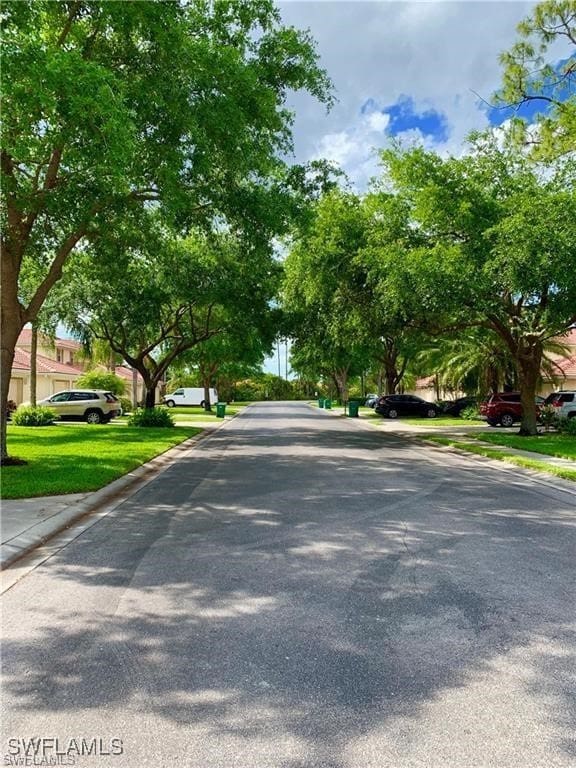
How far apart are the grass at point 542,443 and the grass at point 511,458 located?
0.95 metres

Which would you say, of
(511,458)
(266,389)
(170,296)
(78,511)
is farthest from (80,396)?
(266,389)

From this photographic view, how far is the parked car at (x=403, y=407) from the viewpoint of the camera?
3835 centimetres

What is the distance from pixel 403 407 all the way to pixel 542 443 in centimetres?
2018

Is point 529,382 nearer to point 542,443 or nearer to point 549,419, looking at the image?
point 549,419

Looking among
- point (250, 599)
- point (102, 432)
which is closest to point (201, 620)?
point (250, 599)

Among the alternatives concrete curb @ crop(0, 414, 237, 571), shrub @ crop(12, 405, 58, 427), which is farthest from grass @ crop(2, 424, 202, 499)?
shrub @ crop(12, 405, 58, 427)

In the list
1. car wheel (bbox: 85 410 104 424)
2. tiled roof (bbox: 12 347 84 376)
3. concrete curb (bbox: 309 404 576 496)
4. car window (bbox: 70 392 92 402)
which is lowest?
concrete curb (bbox: 309 404 576 496)

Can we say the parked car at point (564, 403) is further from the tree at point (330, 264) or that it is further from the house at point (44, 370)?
the house at point (44, 370)

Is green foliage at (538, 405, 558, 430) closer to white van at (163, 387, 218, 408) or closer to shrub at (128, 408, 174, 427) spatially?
shrub at (128, 408, 174, 427)

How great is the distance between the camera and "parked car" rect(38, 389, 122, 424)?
30172 millimetres

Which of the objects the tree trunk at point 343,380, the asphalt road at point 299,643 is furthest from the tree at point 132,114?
the tree trunk at point 343,380

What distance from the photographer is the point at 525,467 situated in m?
13.8

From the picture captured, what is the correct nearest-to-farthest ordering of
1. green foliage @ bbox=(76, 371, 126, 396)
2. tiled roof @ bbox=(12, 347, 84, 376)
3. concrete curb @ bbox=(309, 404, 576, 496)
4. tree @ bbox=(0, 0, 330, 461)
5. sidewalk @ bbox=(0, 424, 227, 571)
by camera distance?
sidewalk @ bbox=(0, 424, 227, 571), tree @ bbox=(0, 0, 330, 461), concrete curb @ bbox=(309, 404, 576, 496), tiled roof @ bbox=(12, 347, 84, 376), green foliage @ bbox=(76, 371, 126, 396)

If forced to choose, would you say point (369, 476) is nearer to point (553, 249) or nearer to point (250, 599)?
point (250, 599)
